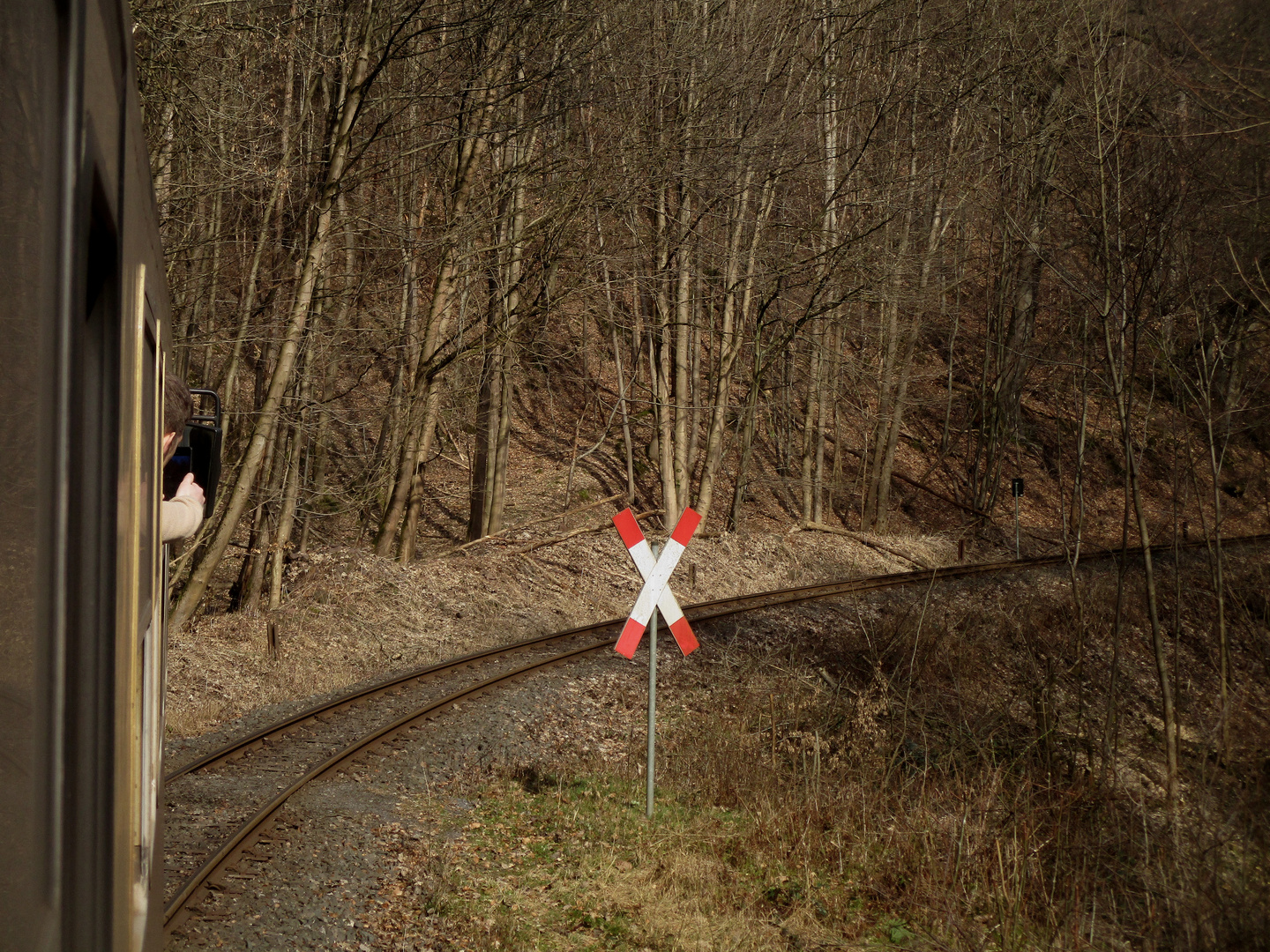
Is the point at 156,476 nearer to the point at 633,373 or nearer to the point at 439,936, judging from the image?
the point at 439,936

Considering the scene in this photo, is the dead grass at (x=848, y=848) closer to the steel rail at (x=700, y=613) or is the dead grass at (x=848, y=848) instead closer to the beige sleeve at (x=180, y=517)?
the steel rail at (x=700, y=613)

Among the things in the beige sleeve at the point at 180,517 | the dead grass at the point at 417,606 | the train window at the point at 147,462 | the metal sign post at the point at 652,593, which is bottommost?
the dead grass at the point at 417,606

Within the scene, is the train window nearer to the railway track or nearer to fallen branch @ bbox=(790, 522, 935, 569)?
the railway track

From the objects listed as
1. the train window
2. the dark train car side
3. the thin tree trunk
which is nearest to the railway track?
the thin tree trunk

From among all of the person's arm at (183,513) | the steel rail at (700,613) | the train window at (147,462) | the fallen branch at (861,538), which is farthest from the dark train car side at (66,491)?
the fallen branch at (861,538)

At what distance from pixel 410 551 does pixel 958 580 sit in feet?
33.5

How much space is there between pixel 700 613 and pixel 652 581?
9.06 m

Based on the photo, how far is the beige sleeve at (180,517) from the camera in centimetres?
286

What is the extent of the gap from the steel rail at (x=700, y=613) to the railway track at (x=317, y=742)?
18 millimetres

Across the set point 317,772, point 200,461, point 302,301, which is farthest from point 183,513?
point 302,301

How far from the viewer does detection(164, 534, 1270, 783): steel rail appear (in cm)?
908

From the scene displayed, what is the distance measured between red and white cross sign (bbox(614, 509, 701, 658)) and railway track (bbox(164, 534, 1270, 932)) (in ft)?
9.06

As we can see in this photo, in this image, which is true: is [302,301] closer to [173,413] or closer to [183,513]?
[173,413]

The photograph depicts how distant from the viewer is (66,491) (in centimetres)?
121
